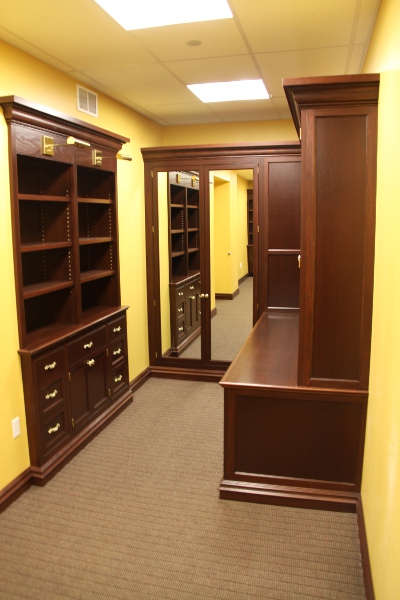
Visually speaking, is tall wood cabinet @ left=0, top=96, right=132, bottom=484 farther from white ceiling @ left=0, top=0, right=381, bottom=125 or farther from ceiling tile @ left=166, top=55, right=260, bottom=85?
ceiling tile @ left=166, top=55, right=260, bottom=85

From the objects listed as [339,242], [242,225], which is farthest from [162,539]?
[242,225]

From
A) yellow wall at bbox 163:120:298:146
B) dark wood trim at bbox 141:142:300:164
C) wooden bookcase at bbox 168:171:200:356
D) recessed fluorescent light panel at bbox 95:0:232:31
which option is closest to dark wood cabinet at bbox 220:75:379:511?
recessed fluorescent light panel at bbox 95:0:232:31

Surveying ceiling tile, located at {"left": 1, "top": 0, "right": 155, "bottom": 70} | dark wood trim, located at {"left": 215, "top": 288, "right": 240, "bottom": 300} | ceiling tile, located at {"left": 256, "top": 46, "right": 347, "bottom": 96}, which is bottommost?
dark wood trim, located at {"left": 215, "top": 288, "right": 240, "bottom": 300}

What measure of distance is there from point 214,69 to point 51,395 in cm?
232

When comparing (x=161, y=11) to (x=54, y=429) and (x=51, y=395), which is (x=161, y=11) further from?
(x=54, y=429)

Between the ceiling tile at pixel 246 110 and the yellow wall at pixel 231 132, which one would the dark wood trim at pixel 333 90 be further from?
the yellow wall at pixel 231 132

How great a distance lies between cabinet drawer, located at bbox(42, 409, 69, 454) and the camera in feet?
9.62

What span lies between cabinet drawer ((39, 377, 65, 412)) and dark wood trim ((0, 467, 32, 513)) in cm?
37

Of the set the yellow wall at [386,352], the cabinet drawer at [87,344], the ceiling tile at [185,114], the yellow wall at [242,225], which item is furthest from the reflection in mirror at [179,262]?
the yellow wall at [386,352]

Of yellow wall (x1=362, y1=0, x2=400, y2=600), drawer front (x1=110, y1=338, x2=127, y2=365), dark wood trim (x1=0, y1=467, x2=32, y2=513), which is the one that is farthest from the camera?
drawer front (x1=110, y1=338, x2=127, y2=365)

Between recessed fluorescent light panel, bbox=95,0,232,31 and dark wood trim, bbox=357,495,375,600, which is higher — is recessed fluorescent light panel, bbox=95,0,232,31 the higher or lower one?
the higher one

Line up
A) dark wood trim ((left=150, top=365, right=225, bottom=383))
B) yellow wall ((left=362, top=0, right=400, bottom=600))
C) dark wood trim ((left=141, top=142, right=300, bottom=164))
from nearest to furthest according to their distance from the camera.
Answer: yellow wall ((left=362, top=0, right=400, bottom=600))
dark wood trim ((left=141, top=142, right=300, bottom=164))
dark wood trim ((left=150, top=365, right=225, bottom=383))

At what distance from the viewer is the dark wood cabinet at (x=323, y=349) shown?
2270mm

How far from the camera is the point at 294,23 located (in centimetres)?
254
